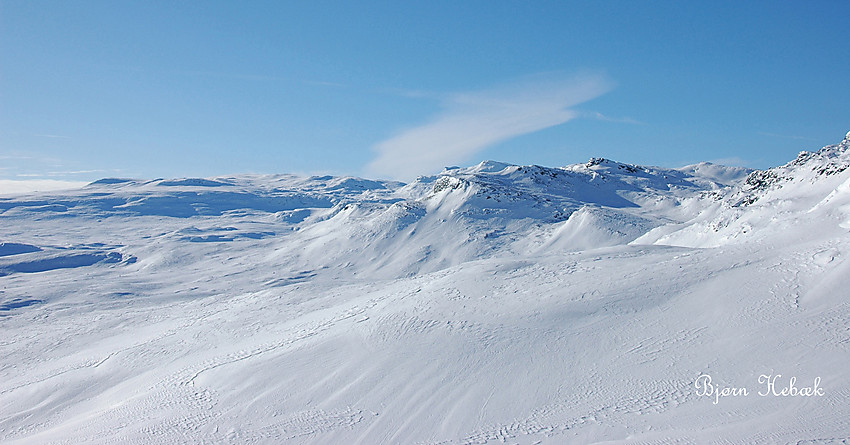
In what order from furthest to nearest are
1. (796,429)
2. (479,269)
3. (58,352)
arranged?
1. (58,352)
2. (479,269)
3. (796,429)

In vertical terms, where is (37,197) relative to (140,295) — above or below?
above

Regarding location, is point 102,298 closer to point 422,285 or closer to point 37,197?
point 422,285

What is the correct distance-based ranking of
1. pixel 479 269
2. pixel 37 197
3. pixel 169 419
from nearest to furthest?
pixel 169 419 < pixel 479 269 < pixel 37 197

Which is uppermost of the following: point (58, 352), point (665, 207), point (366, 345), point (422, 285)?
point (665, 207)

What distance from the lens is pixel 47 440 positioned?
13.1 m

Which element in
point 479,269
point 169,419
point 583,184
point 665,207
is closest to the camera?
point 169,419

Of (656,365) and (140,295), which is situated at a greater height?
(656,365)

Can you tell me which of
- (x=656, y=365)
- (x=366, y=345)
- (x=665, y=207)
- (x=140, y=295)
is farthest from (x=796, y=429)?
(x=665, y=207)

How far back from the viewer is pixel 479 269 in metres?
20.7

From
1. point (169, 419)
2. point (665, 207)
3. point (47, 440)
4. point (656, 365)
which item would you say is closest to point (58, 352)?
point (47, 440)

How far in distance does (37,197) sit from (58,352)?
447 feet

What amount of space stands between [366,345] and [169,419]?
5.43 metres

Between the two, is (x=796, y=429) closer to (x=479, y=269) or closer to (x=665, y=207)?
(x=479, y=269)

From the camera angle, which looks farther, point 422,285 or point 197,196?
point 197,196
